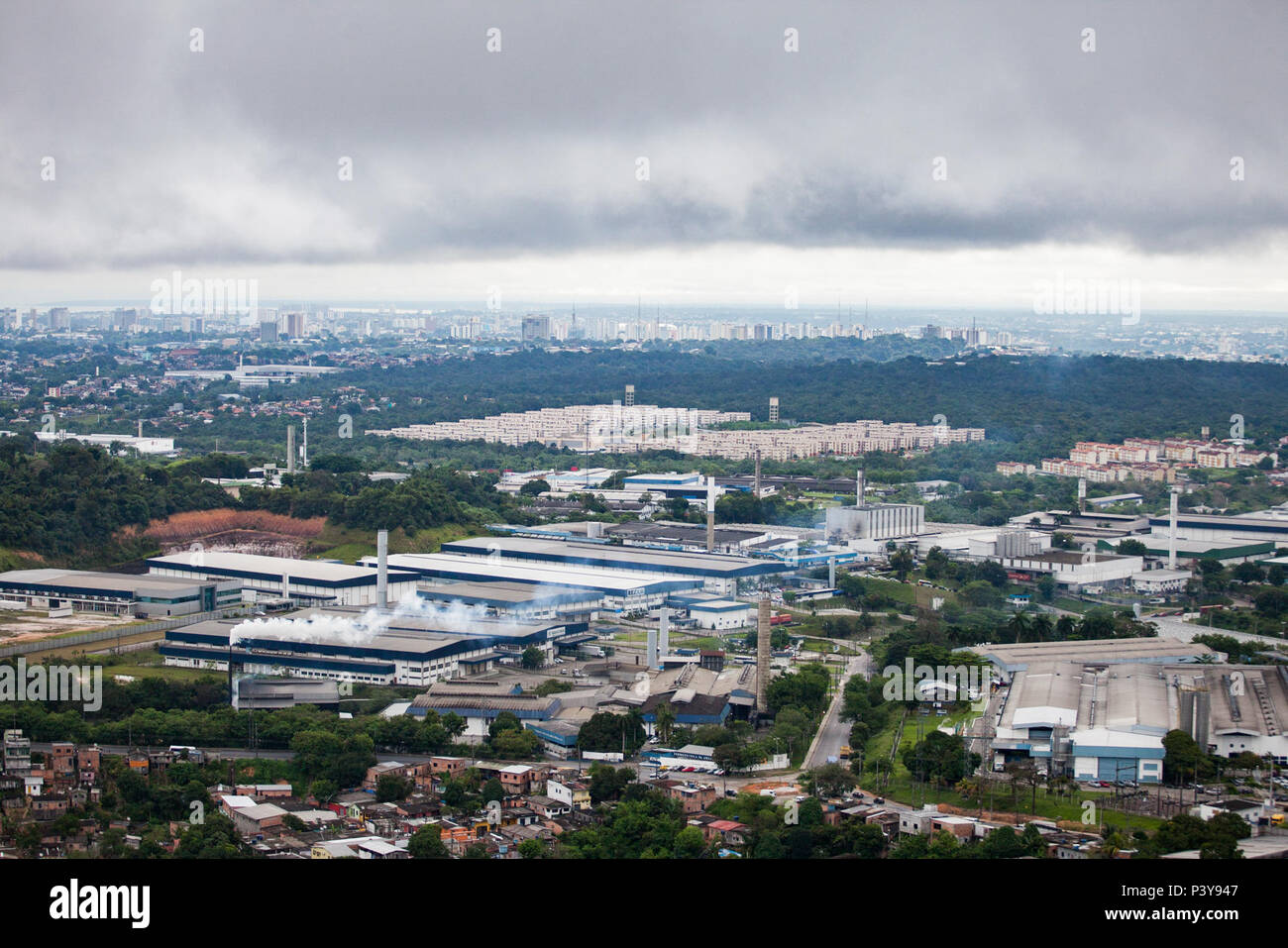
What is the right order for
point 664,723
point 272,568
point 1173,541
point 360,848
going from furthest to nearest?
1. point 1173,541
2. point 272,568
3. point 664,723
4. point 360,848

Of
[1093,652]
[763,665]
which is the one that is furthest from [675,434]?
[763,665]

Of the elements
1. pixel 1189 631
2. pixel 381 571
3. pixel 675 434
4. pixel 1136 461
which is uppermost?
pixel 675 434

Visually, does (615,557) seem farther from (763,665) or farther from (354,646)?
(763,665)

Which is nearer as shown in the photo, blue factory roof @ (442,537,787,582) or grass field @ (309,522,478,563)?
blue factory roof @ (442,537,787,582)

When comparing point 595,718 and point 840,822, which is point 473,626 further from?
point 840,822

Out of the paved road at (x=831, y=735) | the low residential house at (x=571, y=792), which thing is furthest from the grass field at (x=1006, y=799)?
the low residential house at (x=571, y=792)

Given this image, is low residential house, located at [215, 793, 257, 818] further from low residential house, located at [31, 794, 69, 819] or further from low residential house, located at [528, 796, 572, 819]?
low residential house, located at [528, 796, 572, 819]

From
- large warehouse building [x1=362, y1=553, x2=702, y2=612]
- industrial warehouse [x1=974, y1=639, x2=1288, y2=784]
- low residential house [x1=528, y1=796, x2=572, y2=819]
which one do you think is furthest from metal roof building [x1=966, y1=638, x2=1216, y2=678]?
low residential house [x1=528, y1=796, x2=572, y2=819]
